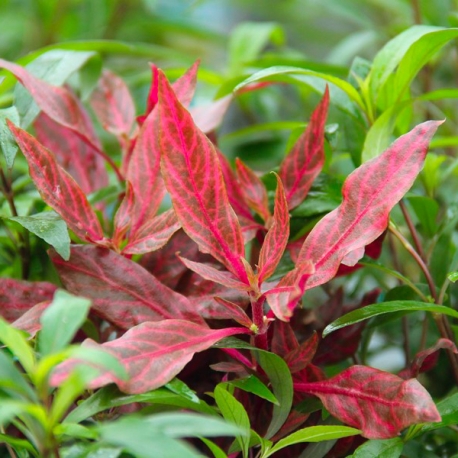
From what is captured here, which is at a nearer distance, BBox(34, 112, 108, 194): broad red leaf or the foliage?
the foliage

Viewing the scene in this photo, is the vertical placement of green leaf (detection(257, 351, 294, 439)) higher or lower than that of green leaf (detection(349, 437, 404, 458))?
higher

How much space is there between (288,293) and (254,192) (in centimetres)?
16

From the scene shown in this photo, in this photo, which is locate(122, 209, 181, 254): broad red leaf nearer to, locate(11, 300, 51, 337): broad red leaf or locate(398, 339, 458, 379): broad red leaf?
locate(11, 300, 51, 337): broad red leaf

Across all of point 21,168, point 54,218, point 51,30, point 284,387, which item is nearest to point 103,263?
point 54,218

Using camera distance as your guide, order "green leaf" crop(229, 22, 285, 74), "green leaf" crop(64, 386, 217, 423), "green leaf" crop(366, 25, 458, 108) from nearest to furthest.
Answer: "green leaf" crop(64, 386, 217, 423) < "green leaf" crop(366, 25, 458, 108) < "green leaf" crop(229, 22, 285, 74)

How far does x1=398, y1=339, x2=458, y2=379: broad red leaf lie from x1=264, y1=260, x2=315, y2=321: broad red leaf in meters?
0.12

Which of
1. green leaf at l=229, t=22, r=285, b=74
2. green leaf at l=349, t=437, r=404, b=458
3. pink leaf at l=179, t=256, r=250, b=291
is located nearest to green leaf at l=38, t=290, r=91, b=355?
pink leaf at l=179, t=256, r=250, b=291

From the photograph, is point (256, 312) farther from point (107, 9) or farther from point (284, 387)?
point (107, 9)

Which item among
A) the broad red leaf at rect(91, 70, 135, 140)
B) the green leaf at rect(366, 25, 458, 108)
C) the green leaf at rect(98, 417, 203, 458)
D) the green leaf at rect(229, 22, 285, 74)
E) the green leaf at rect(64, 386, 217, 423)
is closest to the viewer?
the green leaf at rect(98, 417, 203, 458)

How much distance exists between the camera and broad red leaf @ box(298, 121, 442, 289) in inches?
16.0

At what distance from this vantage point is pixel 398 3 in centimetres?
106

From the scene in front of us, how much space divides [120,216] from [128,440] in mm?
240

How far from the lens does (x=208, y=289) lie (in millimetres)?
472

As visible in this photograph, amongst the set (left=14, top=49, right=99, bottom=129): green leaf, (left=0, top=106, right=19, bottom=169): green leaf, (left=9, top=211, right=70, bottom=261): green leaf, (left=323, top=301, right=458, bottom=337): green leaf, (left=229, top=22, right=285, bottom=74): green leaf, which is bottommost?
(left=323, top=301, right=458, bottom=337): green leaf
